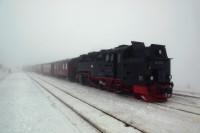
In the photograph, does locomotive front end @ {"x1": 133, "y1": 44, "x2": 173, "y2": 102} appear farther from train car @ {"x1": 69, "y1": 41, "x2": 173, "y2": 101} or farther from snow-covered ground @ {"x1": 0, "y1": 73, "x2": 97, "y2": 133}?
snow-covered ground @ {"x1": 0, "y1": 73, "x2": 97, "y2": 133}

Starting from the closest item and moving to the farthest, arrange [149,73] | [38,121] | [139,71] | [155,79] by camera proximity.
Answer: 1. [38,121]
2. [149,73]
3. [155,79]
4. [139,71]

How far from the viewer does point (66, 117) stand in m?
7.51

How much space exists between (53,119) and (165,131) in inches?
138

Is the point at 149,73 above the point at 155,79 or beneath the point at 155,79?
above

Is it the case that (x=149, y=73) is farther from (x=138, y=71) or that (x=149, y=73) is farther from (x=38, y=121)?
(x=38, y=121)

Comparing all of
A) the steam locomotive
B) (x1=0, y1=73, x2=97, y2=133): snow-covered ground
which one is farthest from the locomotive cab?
A: (x1=0, y1=73, x2=97, y2=133): snow-covered ground

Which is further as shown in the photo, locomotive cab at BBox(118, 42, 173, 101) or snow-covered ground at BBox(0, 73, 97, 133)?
locomotive cab at BBox(118, 42, 173, 101)

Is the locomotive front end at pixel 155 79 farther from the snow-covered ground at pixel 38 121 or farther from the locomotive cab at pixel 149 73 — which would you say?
the snow-covered ground at pixel 38 121

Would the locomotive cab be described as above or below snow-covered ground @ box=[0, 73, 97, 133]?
above

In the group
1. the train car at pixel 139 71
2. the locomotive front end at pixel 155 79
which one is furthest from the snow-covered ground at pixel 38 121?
the train car at pixel 139 71

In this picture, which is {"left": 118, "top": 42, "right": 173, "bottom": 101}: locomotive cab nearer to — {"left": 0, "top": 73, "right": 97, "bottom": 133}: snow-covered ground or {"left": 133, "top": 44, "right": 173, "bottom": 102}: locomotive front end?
{"left": 133, "top": 44, "right": 173, "bottom": 102}: locomotive front end

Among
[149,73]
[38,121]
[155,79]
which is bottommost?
[38,121]

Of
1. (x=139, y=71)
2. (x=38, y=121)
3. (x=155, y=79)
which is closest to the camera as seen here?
(x=38, y=121)

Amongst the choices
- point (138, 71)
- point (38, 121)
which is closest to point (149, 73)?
point (138, 71)
